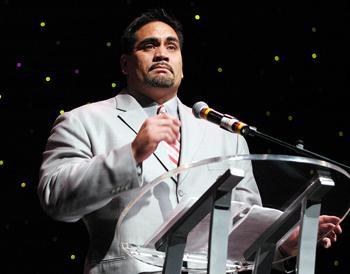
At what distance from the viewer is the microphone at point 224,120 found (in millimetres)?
1617

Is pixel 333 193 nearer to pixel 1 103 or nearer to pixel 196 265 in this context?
pixel 196 265

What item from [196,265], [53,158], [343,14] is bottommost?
[196,265]

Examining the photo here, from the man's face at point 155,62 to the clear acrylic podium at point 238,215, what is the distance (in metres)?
0.86

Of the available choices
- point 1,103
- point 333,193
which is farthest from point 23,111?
point 333,193

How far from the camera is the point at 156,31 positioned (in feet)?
8.18

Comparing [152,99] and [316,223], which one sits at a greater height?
[152,99]

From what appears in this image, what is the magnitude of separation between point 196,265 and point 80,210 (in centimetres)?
36

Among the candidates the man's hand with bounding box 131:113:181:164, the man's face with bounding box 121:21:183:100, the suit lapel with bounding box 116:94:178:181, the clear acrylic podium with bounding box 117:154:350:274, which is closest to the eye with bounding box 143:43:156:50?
the man's face with bounding box 121:21:183:100

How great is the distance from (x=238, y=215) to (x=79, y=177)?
51 centimetres

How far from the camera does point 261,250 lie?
1.55m

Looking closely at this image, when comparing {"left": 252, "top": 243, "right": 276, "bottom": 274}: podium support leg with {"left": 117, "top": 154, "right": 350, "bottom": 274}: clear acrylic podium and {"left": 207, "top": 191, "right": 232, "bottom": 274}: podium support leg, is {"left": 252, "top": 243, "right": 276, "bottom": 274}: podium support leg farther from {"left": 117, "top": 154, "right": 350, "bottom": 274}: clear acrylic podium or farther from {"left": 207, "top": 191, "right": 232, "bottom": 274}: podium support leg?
{"left": 207, "top": 191, "right": 232, "bottom": 274}: podium support leg

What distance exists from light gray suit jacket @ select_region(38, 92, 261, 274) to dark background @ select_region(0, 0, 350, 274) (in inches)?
37.7

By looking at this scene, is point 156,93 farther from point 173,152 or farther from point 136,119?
point 173,152

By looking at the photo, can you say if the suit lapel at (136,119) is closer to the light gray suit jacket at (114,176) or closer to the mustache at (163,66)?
the light gray suit jacket at (114,176)
